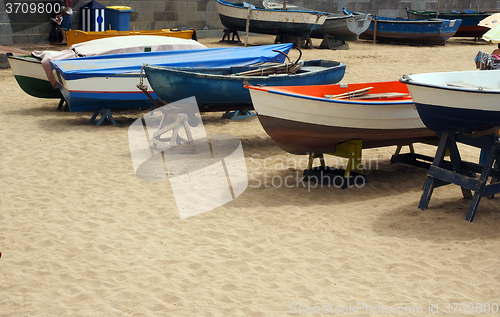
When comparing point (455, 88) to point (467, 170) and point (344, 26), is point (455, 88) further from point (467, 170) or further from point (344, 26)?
point (344, 26)

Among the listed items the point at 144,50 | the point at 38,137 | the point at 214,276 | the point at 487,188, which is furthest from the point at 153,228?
the point at 144,50

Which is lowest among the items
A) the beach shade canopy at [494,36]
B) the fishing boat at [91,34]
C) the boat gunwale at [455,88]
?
the fishing boat at [91,34]

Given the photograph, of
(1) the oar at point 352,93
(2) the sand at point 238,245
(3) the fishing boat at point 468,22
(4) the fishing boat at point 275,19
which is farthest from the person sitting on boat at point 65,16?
(3) the fishing boat at point 468,22

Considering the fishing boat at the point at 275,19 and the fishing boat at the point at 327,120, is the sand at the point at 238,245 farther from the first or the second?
the fishing boat at the point at 275,19

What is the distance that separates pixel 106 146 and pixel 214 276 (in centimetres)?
406

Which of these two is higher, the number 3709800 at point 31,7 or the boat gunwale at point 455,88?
the number 3709800 at point 31,7

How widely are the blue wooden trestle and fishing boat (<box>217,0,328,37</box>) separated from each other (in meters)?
11.6

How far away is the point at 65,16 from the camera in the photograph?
1504 centimetres

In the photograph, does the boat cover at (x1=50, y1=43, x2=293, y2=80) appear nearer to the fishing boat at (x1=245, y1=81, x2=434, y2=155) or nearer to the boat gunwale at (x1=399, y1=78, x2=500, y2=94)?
the fishing boat at (x1=245, y1=81, x2=434, y2=155)

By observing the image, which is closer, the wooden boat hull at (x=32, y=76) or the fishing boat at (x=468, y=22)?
the wooden boat hull at (x=32, y=76)

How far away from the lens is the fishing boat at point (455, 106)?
4543 millimetres

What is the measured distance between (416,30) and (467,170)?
45.7 feet

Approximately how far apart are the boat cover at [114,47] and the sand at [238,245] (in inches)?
103

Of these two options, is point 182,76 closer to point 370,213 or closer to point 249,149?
point 249,149
